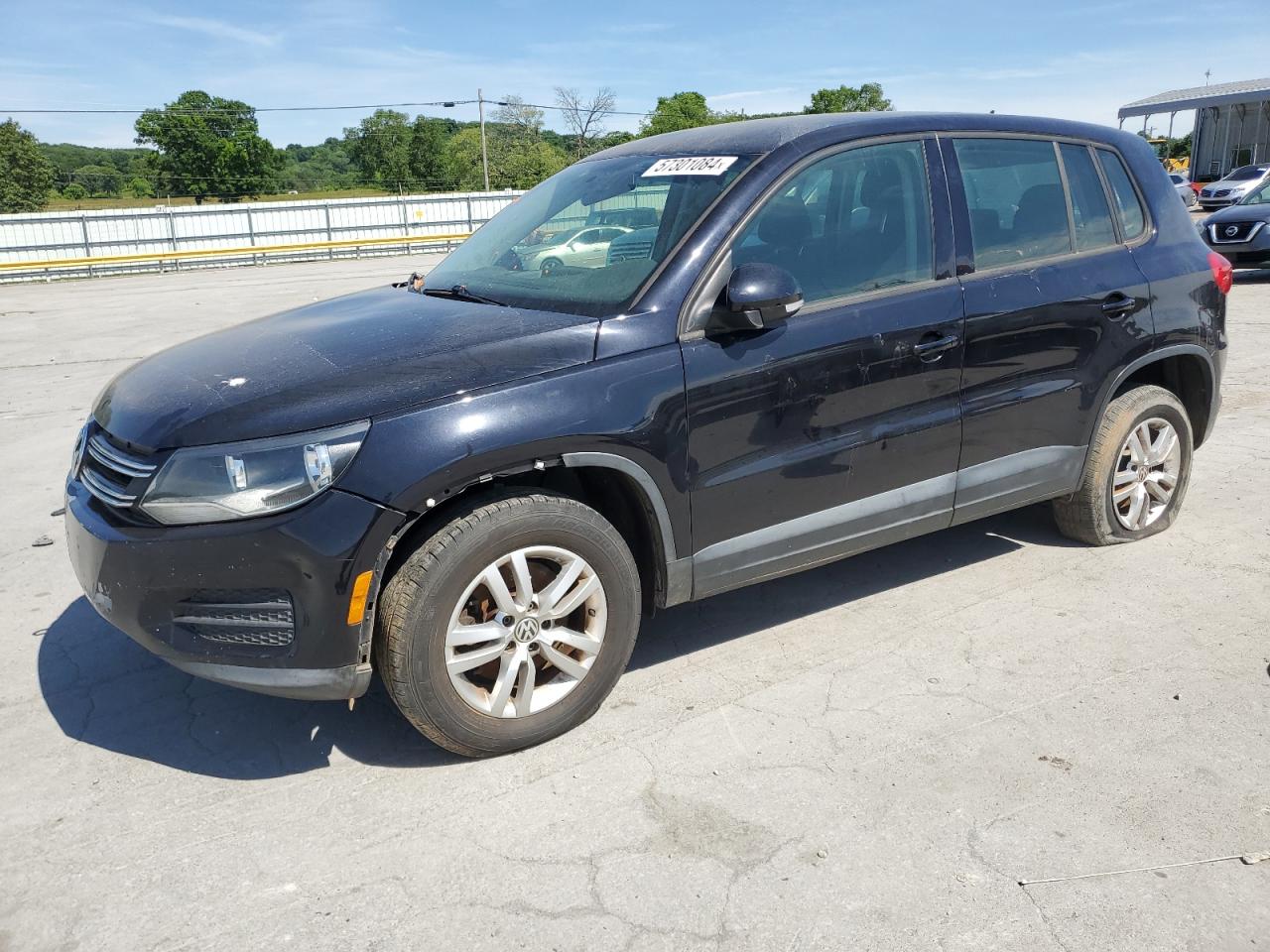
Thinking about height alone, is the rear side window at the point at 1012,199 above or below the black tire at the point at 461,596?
above

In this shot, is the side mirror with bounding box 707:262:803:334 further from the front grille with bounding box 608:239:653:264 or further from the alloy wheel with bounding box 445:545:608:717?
the alloy wheel with bounding box 445:545:608:717

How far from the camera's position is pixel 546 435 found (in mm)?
3102

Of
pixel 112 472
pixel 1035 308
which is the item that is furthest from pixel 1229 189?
pixel 112 472

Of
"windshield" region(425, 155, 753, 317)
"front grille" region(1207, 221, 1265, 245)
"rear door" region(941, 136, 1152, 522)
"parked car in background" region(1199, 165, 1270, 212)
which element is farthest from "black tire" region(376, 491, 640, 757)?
"parked car in background" region(1199, 165, 1270, 212)

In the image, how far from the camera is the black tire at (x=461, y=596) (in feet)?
9.78

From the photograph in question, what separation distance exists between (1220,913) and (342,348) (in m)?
2.87

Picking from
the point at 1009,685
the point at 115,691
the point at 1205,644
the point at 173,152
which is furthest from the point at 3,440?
the point at 173,152

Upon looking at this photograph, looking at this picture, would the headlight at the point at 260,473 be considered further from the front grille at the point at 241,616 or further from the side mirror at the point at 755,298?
the side mirror at the point at 755,298

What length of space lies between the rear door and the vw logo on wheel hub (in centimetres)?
185

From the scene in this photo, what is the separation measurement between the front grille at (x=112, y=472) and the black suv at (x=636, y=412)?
0.01 metres

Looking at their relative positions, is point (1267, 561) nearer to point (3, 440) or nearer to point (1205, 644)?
point (1205, 644)

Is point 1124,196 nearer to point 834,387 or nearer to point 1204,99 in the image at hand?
point 834,387

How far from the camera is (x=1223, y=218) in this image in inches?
614

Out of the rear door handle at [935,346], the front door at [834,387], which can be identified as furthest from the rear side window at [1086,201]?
the rear door handle at [935,346]
